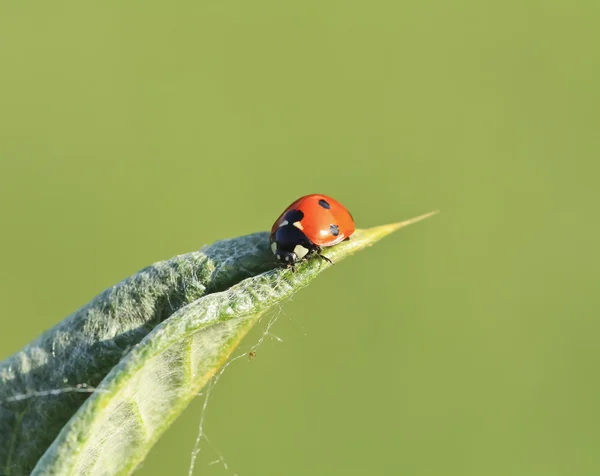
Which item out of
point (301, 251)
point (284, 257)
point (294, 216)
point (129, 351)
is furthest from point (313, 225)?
point (129, 351)

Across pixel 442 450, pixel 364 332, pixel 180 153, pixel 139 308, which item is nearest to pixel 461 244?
pixel 364 332

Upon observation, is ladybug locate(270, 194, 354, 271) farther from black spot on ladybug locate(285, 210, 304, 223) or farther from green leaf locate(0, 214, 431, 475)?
green leaf locate(0, 214, 431, 475)

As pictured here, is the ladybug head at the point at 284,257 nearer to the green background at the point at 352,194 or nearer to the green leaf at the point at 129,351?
the green leaf at the point at 129,351

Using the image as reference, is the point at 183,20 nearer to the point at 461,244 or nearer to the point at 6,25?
the point at 6,25

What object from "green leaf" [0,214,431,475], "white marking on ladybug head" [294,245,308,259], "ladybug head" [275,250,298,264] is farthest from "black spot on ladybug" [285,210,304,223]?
"green leaf" [0,214,431,475]

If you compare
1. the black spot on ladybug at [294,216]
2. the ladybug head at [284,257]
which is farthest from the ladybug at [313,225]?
the ladybug head at [284,257]
